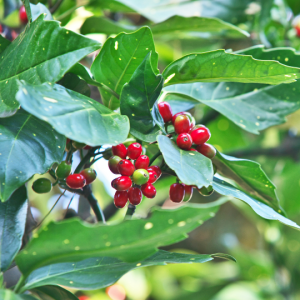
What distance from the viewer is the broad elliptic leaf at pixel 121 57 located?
0.42 metres

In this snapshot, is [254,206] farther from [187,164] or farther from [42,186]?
[42,186]

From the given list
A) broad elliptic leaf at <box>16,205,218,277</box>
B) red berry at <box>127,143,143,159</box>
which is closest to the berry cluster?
Answer: red berry at <box>127,143,143,159</box>

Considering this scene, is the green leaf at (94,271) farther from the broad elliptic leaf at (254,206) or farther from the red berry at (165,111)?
the red berry at (165,111)

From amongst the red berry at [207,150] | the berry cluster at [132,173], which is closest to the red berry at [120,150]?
the berry cluster at [132,173]

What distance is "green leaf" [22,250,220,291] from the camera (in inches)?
15.6

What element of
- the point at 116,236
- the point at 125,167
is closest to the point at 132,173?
the point at 125,167

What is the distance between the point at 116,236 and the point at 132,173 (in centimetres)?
13

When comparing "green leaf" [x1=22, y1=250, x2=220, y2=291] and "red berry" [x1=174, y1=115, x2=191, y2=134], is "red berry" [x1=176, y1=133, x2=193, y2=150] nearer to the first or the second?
"red berry" [x1=174, y1=115, x2=191, y2=134]

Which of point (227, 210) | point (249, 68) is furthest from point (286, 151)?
point (249, 68)

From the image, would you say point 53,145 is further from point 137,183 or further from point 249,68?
point 249,68

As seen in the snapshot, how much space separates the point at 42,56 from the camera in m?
0.37

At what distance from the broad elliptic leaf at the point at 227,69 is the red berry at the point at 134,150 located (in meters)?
0.11

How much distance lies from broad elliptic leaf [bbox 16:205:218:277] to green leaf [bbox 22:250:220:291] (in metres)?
0.08

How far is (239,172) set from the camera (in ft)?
1.54
